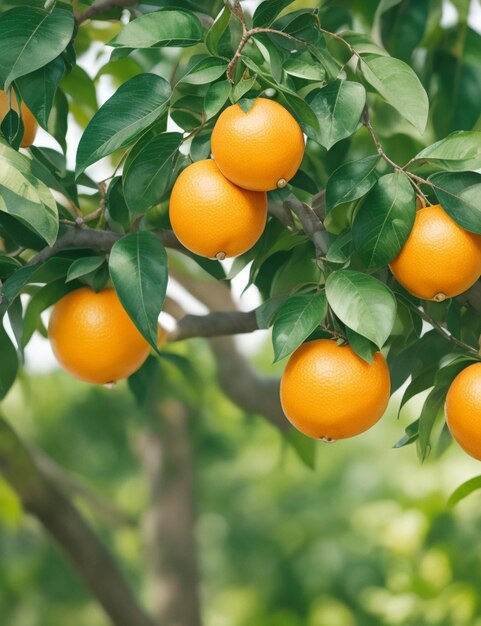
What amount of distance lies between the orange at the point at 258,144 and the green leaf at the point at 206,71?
0.07ft

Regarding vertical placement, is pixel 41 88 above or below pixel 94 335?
above

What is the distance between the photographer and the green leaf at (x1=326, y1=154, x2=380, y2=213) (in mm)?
542

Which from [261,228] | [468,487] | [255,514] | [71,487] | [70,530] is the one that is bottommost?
[255,514]

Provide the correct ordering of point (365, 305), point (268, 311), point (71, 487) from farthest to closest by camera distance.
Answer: point (71, 487) < point (268, 311) < point (365, 305)

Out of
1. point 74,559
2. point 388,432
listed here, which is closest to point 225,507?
point 388,432

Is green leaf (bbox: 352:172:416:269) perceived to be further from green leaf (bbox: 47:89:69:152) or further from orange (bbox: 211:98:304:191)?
green leaf (bbox: 47:89:69:152)

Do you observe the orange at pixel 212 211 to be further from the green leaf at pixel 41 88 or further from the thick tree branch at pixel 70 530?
the thick tree branch at pixel 70 530

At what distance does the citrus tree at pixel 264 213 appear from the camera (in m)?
0.53

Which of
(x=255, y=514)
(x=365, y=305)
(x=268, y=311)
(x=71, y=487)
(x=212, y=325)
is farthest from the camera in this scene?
(x=255, y=514)

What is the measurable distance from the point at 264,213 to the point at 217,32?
115 millimetres

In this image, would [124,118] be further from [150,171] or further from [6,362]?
[6,362]

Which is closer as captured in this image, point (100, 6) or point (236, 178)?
point (236, 178)

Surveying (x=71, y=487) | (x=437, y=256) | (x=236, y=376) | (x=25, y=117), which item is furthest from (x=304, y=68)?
(x=71, y=487)

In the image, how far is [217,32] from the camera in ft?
1.79
